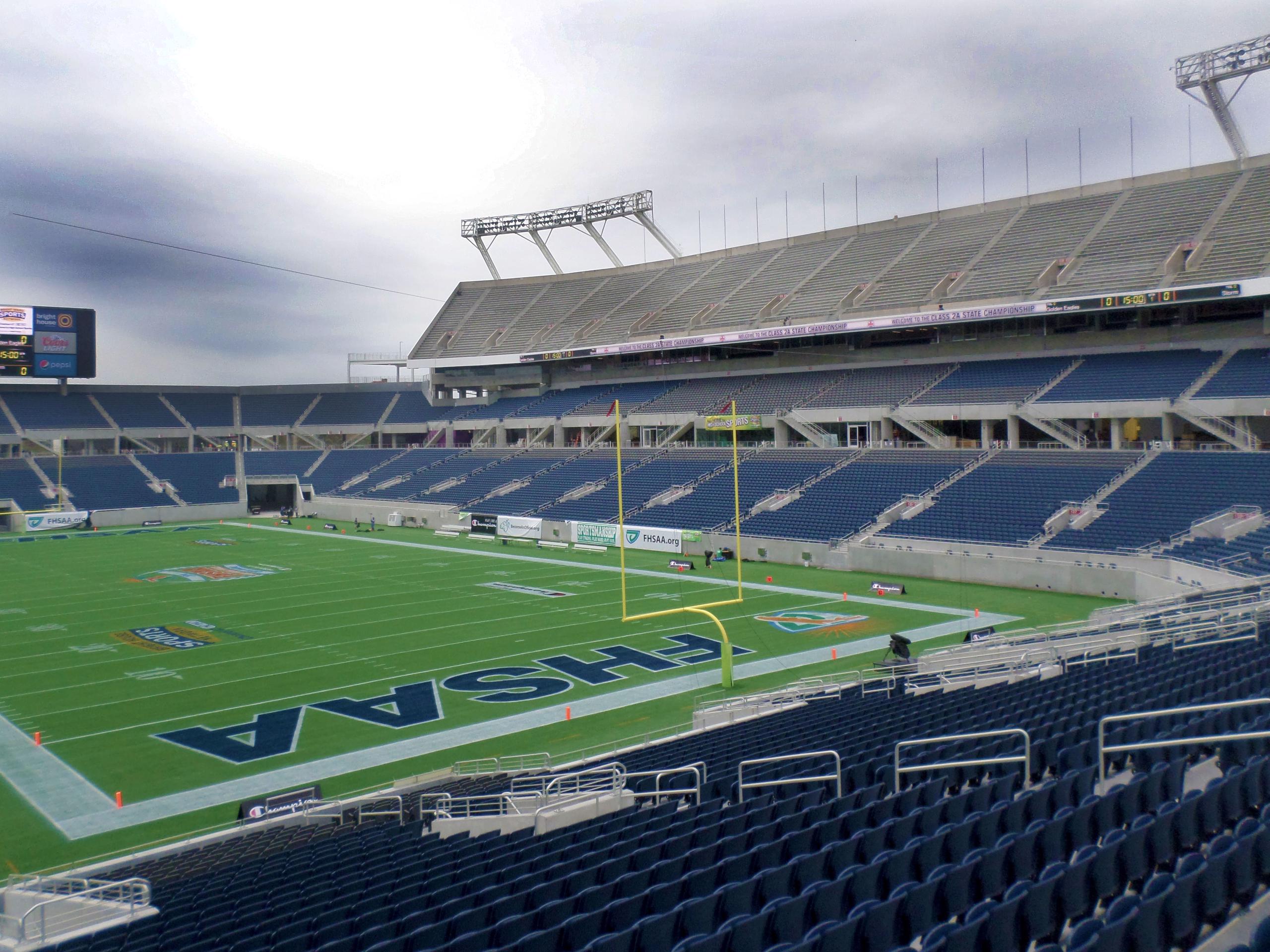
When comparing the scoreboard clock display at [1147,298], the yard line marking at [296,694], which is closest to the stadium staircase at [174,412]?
the yard line marking at [296,694]

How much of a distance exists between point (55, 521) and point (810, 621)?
43738 millimetres

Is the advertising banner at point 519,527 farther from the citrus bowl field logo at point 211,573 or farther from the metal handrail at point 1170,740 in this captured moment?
the metal handrail at point 1170,740

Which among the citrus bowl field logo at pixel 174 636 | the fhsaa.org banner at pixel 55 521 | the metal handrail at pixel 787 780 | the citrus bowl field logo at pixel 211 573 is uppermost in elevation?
the fhsaa.org banner at pixel 55 521

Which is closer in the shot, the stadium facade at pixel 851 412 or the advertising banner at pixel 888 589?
the advertising banner at pixel 888 589

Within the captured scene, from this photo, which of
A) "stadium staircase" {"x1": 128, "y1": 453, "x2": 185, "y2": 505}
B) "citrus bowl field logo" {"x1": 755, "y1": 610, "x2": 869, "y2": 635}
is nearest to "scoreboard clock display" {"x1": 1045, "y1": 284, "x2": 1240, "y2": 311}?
"citrus bowl field logo" {"x1": 755, "y1": 610, "x2": 869, "y2": 635}

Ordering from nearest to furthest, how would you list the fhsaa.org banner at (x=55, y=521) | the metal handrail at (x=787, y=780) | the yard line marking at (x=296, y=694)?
the metal handrail at (x=787, y=780) → the yard line marking at (x=296, y=694) → the fhsaa.org banner at (x=55, y=521)

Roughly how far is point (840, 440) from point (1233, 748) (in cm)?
3707

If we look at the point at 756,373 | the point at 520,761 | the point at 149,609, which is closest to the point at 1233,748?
the point at 520,761

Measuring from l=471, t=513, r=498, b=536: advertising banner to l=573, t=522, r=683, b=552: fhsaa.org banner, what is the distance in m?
5.34

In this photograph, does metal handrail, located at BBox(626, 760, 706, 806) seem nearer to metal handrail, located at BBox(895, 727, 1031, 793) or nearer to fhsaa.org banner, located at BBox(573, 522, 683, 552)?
metal handrail, located at BBox(895, 727, 1031, 793)

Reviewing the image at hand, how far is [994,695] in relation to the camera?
39.7ft

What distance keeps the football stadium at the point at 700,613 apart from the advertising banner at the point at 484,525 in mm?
166

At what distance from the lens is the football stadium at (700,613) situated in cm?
597

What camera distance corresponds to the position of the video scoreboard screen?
51.0m
